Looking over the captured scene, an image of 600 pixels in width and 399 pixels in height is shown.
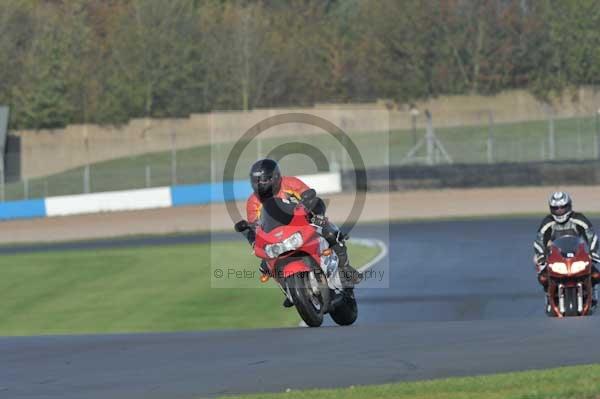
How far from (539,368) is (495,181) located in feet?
105

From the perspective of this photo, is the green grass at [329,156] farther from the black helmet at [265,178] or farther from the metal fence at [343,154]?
the black helmet at [265,178]

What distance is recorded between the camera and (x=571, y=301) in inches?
512

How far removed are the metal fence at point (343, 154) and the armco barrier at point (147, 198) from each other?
115 centimetres

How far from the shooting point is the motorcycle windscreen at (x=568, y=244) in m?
12.9

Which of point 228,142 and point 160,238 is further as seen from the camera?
point 228,142

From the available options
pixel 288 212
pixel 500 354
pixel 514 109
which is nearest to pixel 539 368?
pixel 500 354

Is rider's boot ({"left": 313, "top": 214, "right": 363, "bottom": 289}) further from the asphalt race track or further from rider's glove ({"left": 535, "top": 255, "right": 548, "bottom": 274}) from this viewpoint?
rider's glove ({"left": 535, "top": 255, "right": 548, "bottom": 274})

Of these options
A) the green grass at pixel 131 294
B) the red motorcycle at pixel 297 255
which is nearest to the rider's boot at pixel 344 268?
the red motorcycle at pixel 297 255

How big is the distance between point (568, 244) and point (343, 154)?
112ft

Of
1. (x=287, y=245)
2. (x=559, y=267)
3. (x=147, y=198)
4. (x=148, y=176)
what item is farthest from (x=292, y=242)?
(x=148, y=176)

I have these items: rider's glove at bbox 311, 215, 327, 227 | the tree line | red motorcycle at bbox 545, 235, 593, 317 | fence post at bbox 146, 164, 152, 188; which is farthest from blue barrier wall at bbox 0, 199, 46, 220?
rider's glove at bbox 311, 215, 327, 227

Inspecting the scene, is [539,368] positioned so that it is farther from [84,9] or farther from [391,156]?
[84,9]

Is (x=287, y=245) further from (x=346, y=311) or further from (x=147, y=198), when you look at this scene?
(x=147, y=198)

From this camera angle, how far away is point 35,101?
199 ft
